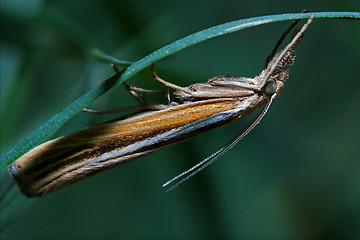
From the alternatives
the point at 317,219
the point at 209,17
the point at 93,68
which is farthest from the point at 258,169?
the point at 93,68

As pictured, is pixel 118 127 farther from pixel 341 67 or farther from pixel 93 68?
pixel 341 67

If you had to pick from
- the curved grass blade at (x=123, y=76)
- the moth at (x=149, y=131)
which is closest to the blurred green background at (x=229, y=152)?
the moth at (x=149, y=131)

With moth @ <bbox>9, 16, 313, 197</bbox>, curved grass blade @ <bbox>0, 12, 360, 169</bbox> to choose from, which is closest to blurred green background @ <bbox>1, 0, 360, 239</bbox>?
moth @ <bbox>9, 16, 313, 197</bbox>

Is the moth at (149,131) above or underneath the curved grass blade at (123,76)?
underneath

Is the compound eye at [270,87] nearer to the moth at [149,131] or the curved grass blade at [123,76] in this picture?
the moth at [149,131]

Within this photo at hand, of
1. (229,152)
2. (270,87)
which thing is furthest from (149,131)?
(229,152)

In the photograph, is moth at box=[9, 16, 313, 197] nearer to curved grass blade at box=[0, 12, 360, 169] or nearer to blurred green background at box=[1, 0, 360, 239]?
curved grass blade at box=[0, 12, 360, 169]

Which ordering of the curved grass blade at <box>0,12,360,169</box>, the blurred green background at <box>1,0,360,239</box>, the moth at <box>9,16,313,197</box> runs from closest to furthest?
the curved grass blade at <box>0,12,360,169</box>
the moth at <box>9,16,313,197</box>
the blurred green background at <box>1,0,360,239</box>
